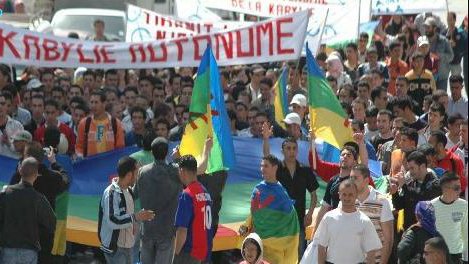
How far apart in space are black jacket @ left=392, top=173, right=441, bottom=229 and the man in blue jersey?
175 cm

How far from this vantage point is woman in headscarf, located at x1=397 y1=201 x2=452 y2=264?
508 inches

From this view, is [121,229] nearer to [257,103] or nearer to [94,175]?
[94,175]

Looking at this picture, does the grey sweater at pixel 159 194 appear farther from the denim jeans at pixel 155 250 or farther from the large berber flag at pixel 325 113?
the large berber flag at pixel 325 113

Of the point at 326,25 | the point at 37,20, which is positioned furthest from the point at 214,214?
the point at 37,20

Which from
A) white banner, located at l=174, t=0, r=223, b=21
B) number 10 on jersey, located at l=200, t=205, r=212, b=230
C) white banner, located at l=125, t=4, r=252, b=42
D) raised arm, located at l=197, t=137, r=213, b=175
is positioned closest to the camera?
number 10 on jersey, located at l=200, t=205, r=212, b=230

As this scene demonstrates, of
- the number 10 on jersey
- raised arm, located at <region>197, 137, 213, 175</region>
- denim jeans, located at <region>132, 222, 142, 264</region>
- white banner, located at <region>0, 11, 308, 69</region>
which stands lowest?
denim jeans, located at <region>132, 222, 142, 264</region>

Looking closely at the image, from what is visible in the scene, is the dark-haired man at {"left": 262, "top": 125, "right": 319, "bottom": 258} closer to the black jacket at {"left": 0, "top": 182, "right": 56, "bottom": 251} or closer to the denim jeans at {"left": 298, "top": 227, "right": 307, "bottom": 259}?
the denim jeans at {"left": 298, "top": 227, "right": 307, "bottom": 259}

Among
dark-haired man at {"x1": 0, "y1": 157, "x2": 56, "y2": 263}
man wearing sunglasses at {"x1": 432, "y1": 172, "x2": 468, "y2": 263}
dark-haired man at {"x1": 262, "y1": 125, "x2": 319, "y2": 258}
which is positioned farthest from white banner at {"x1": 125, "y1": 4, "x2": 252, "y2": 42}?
man wearing sunglasses at {"x1": 432, "y1": 172, "x2": 468, "y2": 263}

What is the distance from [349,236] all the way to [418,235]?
798 mm

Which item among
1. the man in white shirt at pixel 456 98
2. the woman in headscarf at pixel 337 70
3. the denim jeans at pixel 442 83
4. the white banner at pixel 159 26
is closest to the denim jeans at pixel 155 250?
the man in white shirt at pixel 456 98

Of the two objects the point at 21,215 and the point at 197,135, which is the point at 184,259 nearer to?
the point at 21,215

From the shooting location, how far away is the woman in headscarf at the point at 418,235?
12.9m

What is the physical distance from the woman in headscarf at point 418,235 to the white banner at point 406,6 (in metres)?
10.4

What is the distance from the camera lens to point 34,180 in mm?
13555
